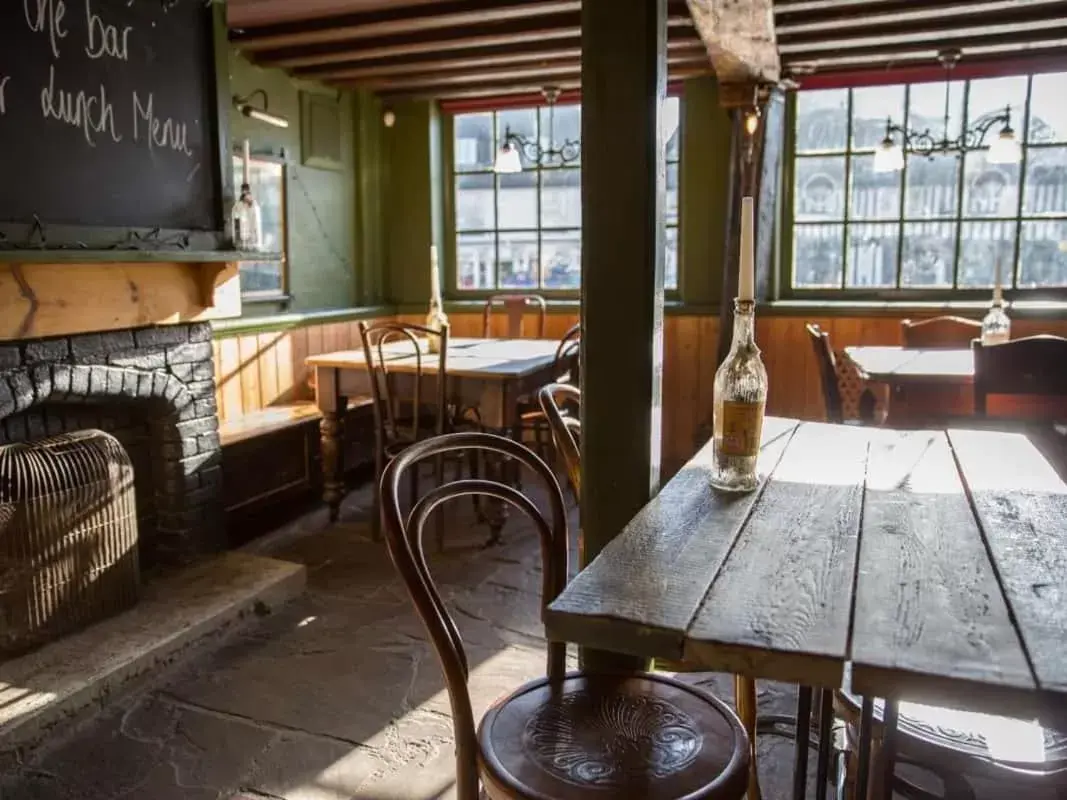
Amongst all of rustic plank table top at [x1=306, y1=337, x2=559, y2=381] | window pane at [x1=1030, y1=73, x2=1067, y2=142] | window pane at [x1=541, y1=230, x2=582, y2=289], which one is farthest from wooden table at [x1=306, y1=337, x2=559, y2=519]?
window pane at [x1=1030, y1=73, x2=1067, y2=142]

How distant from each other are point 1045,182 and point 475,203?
3.28 meters

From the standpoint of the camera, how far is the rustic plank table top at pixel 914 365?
11.2ft

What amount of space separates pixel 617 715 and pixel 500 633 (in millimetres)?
1547

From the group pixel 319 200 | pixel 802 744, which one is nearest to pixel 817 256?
pixel 319 200

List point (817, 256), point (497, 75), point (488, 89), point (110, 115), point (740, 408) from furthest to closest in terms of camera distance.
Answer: point (488, 89)
point (817, 256)
point (497, 75)
point (110, 115)
point (740, 408)

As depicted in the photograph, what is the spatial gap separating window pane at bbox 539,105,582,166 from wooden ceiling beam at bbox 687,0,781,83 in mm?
1145

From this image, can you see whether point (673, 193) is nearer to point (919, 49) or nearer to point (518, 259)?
point (518, 259)

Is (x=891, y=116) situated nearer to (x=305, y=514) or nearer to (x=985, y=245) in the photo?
(x=985, y=245)

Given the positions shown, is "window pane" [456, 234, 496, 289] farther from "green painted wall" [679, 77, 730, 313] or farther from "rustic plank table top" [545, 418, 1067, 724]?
"rustic plank table top" [545, 418, 1067, 724]

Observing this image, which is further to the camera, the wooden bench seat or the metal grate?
the wooden bench seat

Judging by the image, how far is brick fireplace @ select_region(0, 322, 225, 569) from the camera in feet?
9.47

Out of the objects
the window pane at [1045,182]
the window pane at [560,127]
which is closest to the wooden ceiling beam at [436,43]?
the window pane at [560,127]

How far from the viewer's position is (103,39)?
287 centimetres

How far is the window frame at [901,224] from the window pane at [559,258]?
126 centimetres
